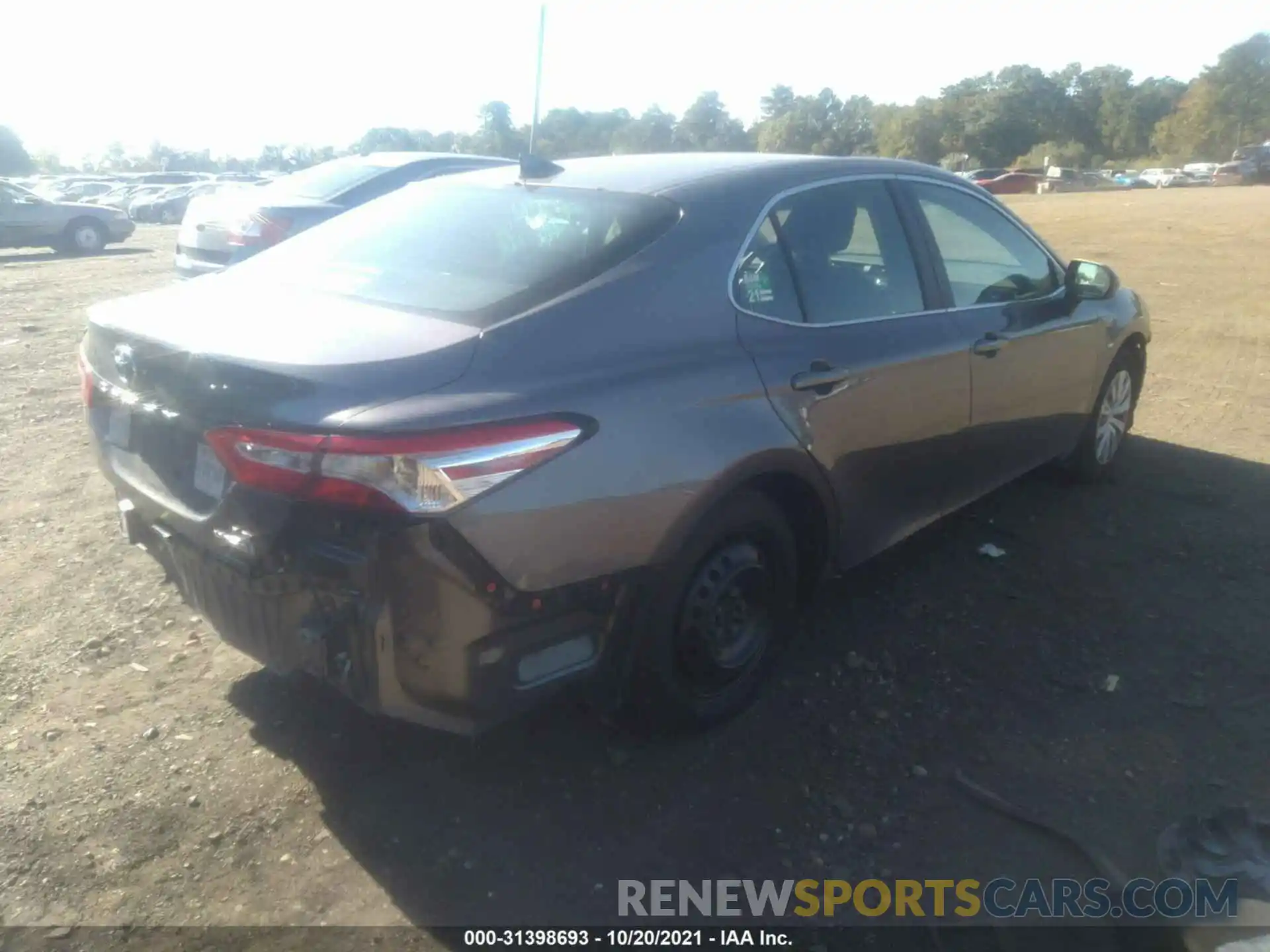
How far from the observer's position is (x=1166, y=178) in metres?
58.5

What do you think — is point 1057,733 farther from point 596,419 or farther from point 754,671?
point 596,419

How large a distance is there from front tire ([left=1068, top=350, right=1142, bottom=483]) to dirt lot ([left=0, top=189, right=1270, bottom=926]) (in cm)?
52

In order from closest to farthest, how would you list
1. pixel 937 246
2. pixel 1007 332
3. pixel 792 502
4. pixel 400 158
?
pixel 792 502 < pixel 937 246 < pixel 1007 332 < pixel 400 158

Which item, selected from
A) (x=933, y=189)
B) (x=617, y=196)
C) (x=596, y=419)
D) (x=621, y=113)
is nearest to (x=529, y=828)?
(x=596, y=419)

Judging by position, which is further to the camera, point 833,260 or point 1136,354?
point 1136,354

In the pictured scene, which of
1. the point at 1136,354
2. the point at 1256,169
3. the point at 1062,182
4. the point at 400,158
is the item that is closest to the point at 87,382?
the point at 1136,354

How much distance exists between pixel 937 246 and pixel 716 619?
1.88 metres

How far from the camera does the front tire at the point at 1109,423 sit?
18.2 ft

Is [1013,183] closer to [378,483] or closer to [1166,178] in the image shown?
[1166,178]

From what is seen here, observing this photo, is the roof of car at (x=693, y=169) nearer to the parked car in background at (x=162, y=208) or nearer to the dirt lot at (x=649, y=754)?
the dirt lot at (x=649, y=754)

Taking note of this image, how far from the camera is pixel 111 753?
11.0ft

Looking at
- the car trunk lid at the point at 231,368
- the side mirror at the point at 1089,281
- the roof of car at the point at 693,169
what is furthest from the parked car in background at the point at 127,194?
the car trunk lid at the point at 231,368

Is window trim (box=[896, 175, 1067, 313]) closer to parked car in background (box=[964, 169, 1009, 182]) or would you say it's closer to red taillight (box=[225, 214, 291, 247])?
red taillight (box=[225, 214, 291, 247])

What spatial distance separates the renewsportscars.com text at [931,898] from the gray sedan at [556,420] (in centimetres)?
58
